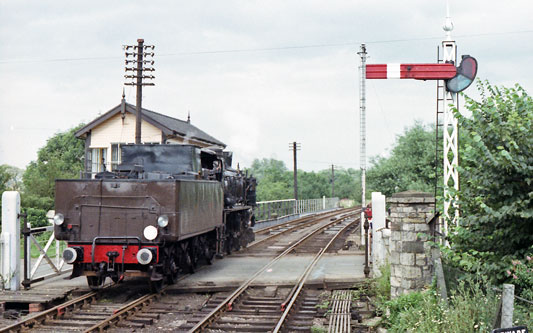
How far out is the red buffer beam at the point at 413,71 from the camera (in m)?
11.1

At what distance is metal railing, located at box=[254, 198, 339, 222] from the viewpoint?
3068cm

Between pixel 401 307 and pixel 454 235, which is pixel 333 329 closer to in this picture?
pixel 401 307

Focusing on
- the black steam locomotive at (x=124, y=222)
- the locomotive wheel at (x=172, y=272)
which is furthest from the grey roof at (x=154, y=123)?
the black steam locomotive at (x=124, y=222)

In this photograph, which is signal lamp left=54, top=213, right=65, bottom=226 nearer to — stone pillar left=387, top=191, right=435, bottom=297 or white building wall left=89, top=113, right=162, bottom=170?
stone pillar left=387, top=191, right=435, bottom=297

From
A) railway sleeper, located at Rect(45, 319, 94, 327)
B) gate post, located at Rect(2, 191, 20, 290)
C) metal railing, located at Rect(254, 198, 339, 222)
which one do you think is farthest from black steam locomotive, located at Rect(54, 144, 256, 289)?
metal railing, located at Rect(254, 198, 339, 222)

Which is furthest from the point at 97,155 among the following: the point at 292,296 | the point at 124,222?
the point at 292,296

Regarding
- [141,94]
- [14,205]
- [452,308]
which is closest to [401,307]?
[452,308]

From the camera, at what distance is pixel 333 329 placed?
8.20m

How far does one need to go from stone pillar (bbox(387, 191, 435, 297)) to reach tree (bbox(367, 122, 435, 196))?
57.2ft

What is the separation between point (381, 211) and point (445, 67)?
3.80 metres

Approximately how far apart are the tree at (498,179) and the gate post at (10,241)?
26.1ft

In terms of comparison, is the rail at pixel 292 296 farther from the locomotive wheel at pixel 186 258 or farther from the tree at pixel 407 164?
the tree at pixel 407 164

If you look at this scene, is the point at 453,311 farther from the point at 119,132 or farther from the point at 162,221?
the point at 119,132

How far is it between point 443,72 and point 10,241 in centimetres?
881
